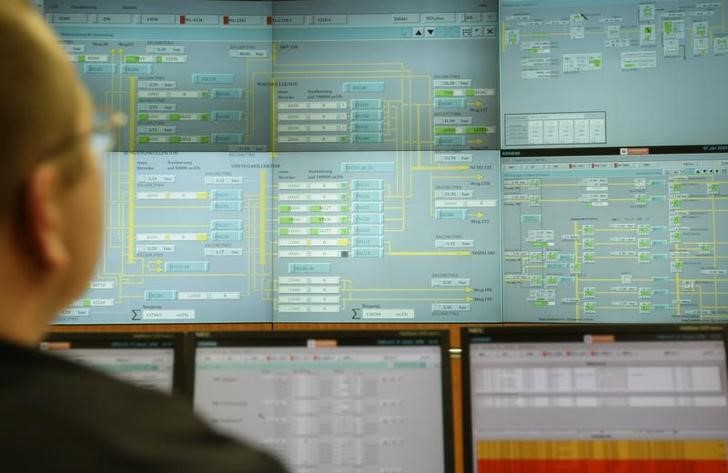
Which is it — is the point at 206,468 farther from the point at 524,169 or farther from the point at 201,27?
the point at 201,27

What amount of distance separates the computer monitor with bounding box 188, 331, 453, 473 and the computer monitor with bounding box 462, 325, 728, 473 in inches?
3.2

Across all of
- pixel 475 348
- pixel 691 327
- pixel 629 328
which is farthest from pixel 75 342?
pixel 691 327

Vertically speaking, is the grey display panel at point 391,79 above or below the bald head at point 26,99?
above

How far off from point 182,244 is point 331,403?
1.84 meters

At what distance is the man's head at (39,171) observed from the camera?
51cm

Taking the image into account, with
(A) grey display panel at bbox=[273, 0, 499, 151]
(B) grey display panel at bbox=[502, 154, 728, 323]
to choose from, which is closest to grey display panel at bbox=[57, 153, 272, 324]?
(A) grey display panel at bbox=[273, 0, 499, 151]

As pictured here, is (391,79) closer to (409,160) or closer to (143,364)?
(409,160)

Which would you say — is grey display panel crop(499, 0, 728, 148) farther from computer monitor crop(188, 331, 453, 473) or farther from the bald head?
the bald head

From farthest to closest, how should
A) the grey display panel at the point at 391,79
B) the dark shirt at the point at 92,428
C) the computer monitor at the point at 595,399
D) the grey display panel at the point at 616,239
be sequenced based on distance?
the grey display panel at the point at 391,79, the grey display panel at the point at 616,239, the computer monitor at the point at 595,399, the dark shirt at the point at 92,428

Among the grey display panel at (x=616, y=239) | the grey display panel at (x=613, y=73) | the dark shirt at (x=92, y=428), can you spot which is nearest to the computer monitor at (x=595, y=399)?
the dark shirt at (x=92, y=428)

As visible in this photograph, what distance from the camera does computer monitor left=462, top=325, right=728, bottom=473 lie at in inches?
49.7

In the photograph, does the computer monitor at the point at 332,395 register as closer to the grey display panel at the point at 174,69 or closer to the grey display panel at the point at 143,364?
the grey display panel at the point at 143,364

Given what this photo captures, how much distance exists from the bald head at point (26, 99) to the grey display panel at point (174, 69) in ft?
8.06

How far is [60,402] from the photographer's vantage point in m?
0.47
